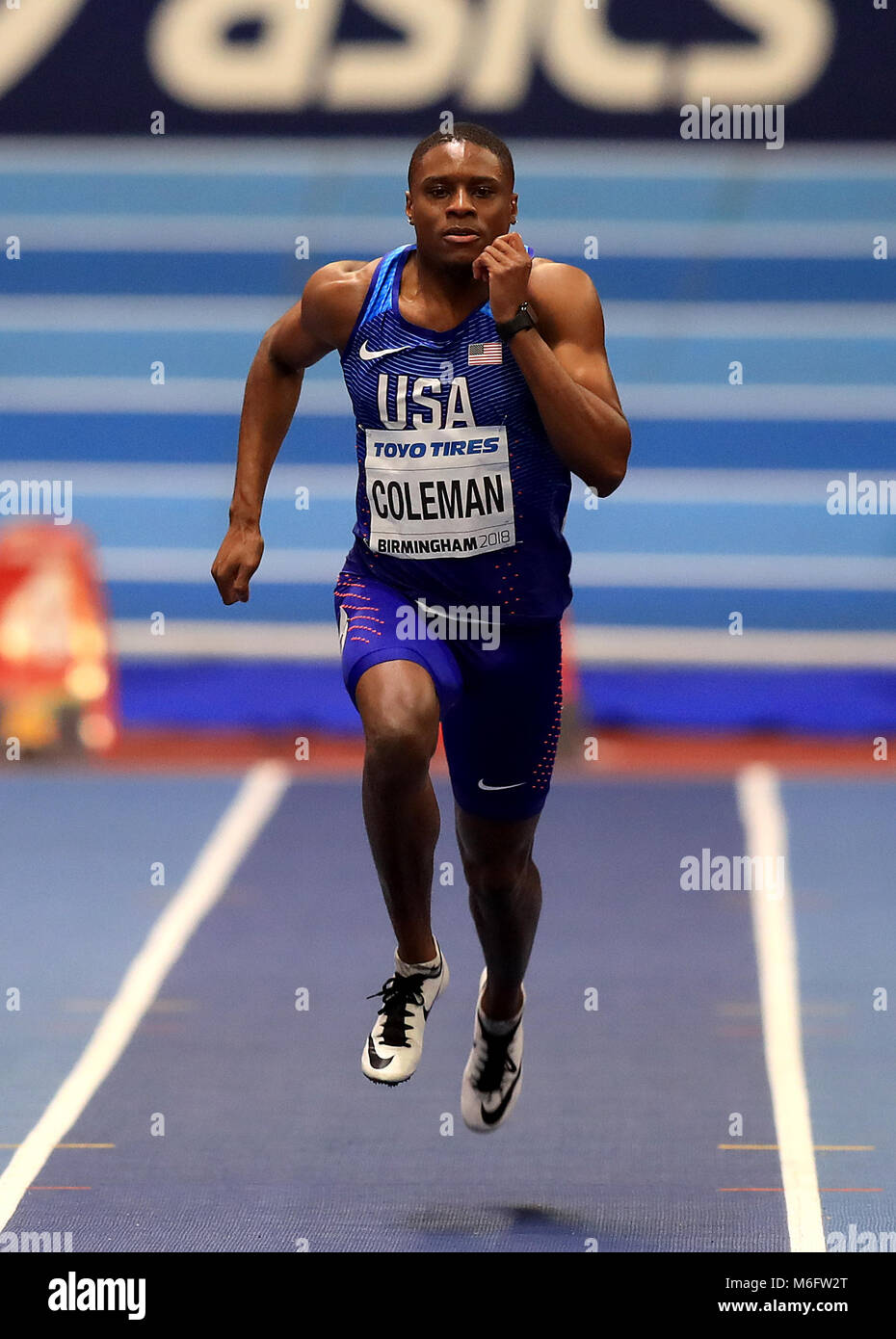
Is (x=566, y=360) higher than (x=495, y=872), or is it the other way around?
(x=566, y=360)

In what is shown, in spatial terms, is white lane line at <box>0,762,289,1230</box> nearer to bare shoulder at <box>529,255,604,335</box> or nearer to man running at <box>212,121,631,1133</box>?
man running at <box>212,121,631,1133</box>

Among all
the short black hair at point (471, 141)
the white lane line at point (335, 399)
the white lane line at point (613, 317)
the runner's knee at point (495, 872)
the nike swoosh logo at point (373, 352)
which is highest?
the white lane line at point (613, 317)

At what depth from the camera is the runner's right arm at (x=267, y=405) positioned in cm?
493

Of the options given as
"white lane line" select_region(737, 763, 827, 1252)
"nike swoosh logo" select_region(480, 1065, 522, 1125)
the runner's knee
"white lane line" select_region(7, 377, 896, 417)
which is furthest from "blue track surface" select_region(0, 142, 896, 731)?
the runner's knee

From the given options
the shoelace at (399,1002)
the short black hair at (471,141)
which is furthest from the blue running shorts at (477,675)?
the short black hair at (471,141)

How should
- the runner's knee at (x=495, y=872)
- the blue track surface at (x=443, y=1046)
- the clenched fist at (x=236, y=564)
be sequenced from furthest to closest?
1. the runner's knee at (x=495, y=872)
2. the blue track surface at (x=443, y=1046)
3. the clenched fist at (x=236, y=564)

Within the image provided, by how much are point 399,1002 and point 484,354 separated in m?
1.62

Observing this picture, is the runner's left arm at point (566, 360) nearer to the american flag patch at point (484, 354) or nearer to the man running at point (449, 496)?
the man running at point (449, 496)

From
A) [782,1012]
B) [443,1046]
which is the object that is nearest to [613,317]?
[782,1012]

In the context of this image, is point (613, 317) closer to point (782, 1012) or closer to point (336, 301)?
point (782, 1012)

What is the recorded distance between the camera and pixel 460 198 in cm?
464

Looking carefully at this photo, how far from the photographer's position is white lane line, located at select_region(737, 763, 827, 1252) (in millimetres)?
5145

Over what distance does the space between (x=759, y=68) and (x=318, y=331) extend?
8747 mm

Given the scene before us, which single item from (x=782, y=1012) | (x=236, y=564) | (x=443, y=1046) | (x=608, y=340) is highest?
(x=608, y=340)
